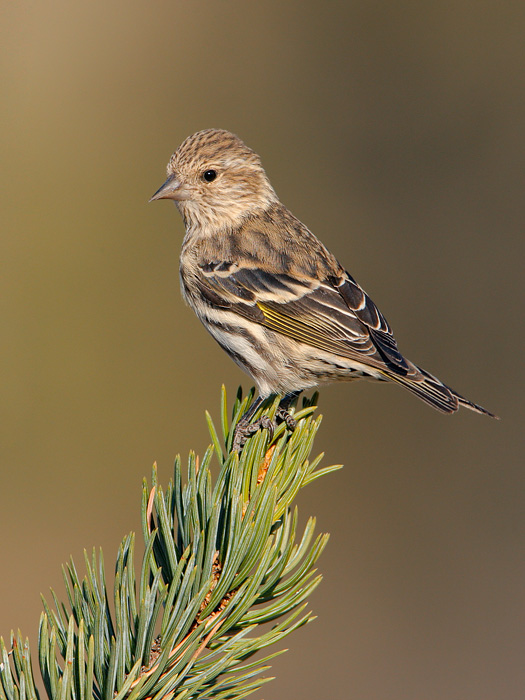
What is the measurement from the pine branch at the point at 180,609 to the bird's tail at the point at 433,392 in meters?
→ 1.33

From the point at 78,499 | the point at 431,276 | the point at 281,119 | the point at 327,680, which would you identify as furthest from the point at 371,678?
the point at 281,119

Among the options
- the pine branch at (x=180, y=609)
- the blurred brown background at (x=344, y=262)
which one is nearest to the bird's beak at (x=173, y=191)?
the blurred brown background at (x=344, y=262)

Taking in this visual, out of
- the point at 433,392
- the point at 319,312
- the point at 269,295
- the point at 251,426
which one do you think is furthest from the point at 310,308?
the point at 251,426

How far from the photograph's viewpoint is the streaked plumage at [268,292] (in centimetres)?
330

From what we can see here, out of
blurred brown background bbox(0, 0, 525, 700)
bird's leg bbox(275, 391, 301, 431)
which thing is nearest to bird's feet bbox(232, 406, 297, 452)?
bird's leg bbox(275, 391, 301, 431)

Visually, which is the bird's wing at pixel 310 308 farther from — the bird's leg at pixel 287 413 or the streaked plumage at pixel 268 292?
the bird's leg at pixel 287 413

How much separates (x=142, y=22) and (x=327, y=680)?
18.4ft

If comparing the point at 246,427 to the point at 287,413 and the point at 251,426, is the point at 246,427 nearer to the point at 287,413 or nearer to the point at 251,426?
the point at 251,426

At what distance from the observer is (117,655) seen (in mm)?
1489

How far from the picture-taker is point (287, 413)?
2.74 meters

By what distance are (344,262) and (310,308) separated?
3.09 m

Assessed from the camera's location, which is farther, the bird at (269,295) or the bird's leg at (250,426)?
the bird at (269,295)

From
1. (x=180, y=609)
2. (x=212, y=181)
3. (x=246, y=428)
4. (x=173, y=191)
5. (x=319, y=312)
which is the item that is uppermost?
(x=212, y=181)

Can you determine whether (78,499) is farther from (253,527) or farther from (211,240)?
(253,527)
